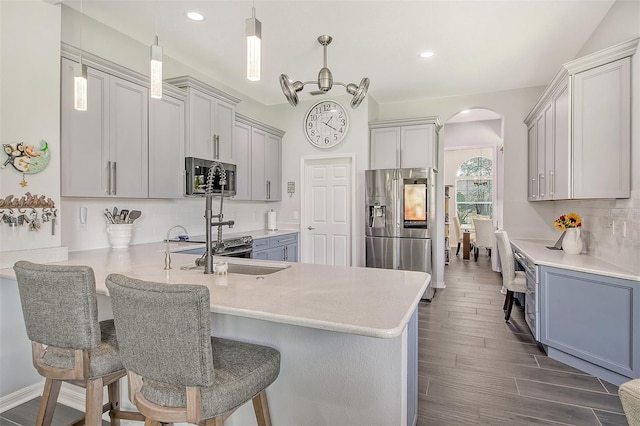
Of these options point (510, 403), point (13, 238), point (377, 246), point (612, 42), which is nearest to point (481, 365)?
point (510, 403)

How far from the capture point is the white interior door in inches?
211

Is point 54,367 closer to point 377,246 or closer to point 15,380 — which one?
point 15,380

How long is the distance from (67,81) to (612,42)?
439cm

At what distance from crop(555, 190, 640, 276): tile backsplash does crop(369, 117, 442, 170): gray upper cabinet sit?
1.95 metres

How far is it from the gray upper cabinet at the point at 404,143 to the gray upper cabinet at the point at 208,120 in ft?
6.96

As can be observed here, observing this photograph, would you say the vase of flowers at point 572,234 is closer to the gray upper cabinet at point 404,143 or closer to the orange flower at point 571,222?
the orange flower at point 571,222

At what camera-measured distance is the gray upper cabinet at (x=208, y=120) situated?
143 inches

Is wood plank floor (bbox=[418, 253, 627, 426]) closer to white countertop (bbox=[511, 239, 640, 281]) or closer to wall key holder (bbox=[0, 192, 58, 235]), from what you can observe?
white countertop (bbox=[511, 239, 640, 281])

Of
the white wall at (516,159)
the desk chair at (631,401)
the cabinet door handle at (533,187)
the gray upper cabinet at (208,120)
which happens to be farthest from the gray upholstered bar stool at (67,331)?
the white wall at (516,159)

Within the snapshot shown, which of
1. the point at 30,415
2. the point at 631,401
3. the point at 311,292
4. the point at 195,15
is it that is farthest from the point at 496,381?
the point at 195,15

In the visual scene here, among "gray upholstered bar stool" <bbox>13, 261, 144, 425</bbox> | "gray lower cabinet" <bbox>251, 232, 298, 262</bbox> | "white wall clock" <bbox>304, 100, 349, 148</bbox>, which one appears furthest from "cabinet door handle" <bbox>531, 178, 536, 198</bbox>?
"gray upholstered bar stool" <bbox>13, 261, 144, 425</bbox>

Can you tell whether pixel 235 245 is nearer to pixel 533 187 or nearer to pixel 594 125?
pixel 594 125

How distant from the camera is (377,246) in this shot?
484cm

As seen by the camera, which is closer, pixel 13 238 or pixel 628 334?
pixel 13 238
